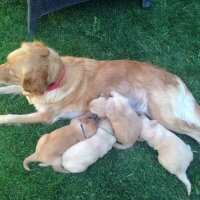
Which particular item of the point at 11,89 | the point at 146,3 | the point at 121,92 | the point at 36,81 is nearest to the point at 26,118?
the point at 11,89

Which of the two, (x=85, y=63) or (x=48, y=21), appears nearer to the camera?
(x=85, y=63)

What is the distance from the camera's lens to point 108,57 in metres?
5.84

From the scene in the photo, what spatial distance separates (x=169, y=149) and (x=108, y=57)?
1552 mm

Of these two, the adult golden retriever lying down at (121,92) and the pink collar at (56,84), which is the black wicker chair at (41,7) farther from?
the pink collar at (56,84)

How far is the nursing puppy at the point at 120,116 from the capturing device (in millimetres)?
4770

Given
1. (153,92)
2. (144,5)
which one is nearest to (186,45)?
(144,5)

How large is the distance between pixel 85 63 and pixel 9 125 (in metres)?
0.99

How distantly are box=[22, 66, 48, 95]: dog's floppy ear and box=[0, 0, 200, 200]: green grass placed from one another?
2.03 feet

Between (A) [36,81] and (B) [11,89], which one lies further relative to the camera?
(B) [11,89]

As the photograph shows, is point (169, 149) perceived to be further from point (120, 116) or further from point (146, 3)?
point (146, 3)

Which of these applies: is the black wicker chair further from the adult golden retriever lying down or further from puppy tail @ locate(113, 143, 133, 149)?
puppy tail @ locate(113, 143, 133, 149)

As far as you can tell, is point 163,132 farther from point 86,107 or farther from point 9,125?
point 9,125

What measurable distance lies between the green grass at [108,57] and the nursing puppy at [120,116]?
343 millimetres

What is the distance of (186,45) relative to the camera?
6059 millimetres
